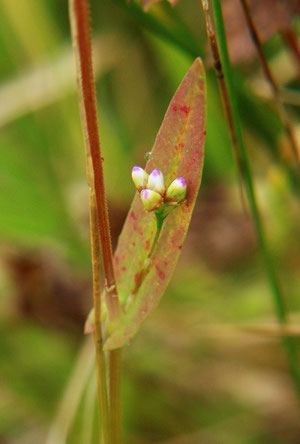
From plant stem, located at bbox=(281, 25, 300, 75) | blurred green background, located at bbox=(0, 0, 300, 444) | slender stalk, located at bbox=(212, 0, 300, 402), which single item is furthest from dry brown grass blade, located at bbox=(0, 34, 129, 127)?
slender stalk, located at bbox=(212, 0, 300, 402)

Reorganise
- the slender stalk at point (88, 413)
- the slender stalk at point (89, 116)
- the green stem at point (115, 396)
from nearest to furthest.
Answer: the slender stalk at point (89, 116)
the green stem at point (115, 396)
the slender stalk at point (88, 413)

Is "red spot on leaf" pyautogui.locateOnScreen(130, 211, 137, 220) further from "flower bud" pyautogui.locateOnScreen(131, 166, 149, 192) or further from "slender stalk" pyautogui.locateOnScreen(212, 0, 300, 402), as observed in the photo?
"slender stalk" pyautogui.locateOnScreen(212, 0, 300, 402)

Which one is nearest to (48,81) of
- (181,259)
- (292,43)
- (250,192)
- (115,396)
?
(181,259)

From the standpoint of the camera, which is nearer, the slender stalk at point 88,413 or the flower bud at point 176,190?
the flower bud at point 176,190

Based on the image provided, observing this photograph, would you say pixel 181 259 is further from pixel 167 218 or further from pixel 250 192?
pixel 167 218

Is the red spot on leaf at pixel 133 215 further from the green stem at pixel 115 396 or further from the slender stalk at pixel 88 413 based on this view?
the slender stalk at pixel 88 413

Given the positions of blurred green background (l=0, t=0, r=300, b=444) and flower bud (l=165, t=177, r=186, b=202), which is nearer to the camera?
flower bud (l=165, t=177, r=186, b=202)

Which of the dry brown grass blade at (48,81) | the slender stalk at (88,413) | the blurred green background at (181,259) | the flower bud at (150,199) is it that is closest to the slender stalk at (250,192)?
the blurred green background at (181,259)
